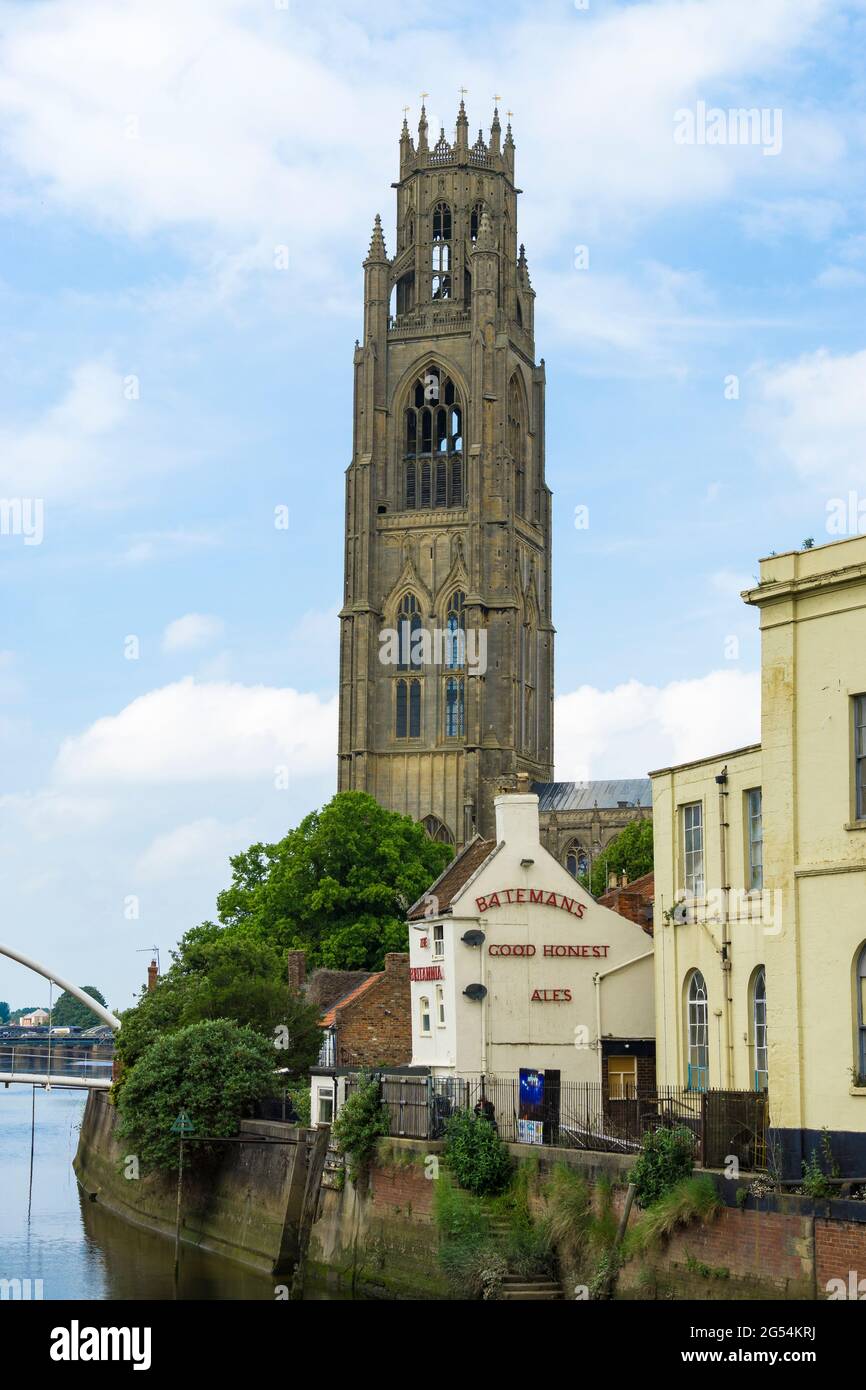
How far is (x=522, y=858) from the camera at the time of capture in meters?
49.6

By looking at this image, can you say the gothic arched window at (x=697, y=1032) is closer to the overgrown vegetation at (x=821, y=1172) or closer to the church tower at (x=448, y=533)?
the overgrown vegetation at (x=821, y=1172)

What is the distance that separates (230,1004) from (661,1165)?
26754 mm

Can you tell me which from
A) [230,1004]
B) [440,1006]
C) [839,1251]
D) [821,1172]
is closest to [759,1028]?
[821,1172]

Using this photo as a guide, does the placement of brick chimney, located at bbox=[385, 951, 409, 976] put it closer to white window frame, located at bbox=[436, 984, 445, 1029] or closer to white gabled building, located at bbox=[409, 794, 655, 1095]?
white gabled building, located at bbox=[409, 794, 655, 1095]

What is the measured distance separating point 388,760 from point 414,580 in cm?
1236

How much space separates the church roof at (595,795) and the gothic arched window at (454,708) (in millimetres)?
Answer: 8525

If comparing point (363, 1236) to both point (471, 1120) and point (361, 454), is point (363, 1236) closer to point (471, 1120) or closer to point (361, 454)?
point (471, 1120)

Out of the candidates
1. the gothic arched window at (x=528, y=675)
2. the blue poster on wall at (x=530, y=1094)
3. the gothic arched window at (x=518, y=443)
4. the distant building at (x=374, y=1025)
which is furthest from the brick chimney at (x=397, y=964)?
the gothic arched window at (x=518, y=443)

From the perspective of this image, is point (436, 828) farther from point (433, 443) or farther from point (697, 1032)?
point (697, 1032)

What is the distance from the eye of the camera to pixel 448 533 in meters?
135

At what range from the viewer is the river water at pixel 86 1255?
4256cm

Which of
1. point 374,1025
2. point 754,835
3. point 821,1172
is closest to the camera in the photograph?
point 821,1172

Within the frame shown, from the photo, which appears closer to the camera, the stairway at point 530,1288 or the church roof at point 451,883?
the stairway at point 530,1288
